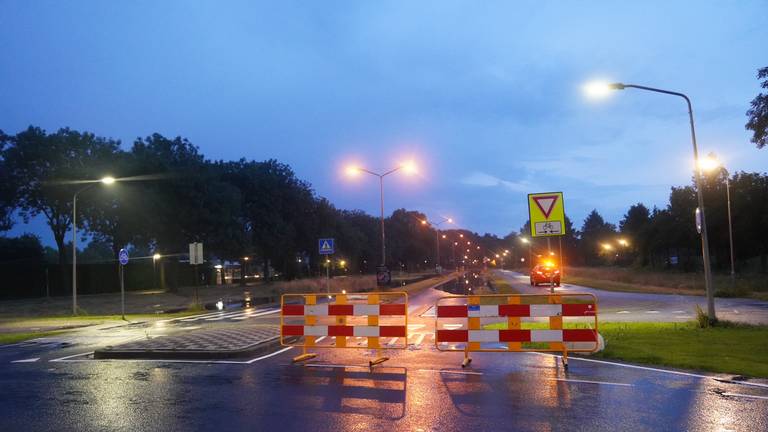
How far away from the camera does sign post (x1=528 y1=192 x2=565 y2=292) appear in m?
11.9

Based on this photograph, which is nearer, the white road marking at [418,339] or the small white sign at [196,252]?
the white road marking at [418,339]

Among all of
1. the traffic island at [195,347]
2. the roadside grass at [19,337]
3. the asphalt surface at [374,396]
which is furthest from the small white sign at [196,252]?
the asphalt surface at [374,396]

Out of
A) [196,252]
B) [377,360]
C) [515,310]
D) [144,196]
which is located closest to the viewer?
[515,310]

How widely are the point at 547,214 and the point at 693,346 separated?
4.10 m

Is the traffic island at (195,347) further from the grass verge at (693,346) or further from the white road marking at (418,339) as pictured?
the grass verge at (693,346)

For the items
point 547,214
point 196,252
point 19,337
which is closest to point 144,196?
point 196,252

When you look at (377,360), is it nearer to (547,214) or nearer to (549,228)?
(549,228)

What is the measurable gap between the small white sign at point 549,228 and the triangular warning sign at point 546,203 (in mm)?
168

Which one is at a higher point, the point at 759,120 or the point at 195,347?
→ the point at 759,120

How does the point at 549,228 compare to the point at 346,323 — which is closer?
the point at 346,323

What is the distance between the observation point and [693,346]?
12.1 meters

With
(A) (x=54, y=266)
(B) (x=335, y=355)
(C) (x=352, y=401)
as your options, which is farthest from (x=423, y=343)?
(A) (x=54, y=266)

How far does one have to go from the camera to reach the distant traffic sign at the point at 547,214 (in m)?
11.9

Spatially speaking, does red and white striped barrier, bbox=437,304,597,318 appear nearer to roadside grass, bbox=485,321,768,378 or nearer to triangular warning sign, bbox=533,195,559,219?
roadside grass, bbox=485,321,768,378
